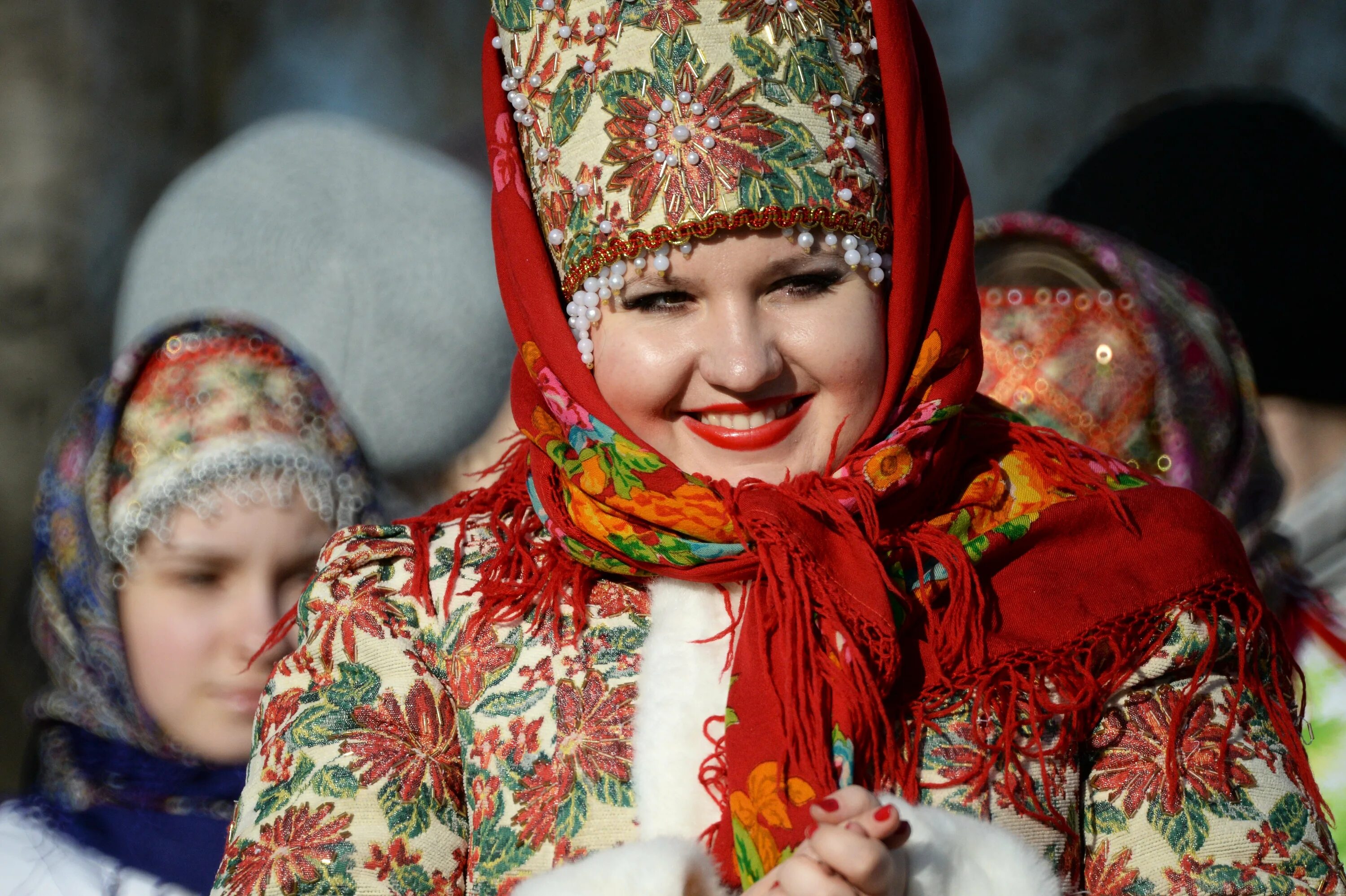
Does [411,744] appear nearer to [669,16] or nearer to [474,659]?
[474,659]

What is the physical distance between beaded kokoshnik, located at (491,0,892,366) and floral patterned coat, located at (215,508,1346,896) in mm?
456

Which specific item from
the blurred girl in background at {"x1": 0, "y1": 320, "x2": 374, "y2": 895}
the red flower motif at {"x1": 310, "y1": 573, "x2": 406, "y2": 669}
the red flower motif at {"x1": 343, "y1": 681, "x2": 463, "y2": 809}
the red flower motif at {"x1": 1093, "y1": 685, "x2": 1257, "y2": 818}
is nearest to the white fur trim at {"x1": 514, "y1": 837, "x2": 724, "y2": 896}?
the red flower motif at {"x1": 343, "y1": 681, "x2": 463, "y2": 809}

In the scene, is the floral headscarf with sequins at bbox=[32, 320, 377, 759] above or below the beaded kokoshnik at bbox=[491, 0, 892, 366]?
below

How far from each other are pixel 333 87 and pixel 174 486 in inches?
117

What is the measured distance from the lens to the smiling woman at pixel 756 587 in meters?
1.93

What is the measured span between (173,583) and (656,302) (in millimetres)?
1932

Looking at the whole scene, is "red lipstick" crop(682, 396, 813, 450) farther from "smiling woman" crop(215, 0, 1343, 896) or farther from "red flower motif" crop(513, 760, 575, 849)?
"red flower motif" crop(513, 760, 575, 849)

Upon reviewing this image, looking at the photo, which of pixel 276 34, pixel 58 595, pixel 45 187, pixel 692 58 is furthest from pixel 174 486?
pixel 276 34

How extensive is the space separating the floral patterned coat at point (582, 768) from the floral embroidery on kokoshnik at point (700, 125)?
52cm

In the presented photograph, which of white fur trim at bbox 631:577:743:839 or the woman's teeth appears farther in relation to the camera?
the woman's teeth

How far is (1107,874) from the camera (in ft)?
6.41

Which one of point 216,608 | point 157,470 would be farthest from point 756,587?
point 157,470

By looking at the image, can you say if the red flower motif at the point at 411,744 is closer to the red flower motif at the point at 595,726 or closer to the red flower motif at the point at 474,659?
the red flower motif at the point at 474,659

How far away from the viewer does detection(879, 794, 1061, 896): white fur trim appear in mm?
Answer: 1742
